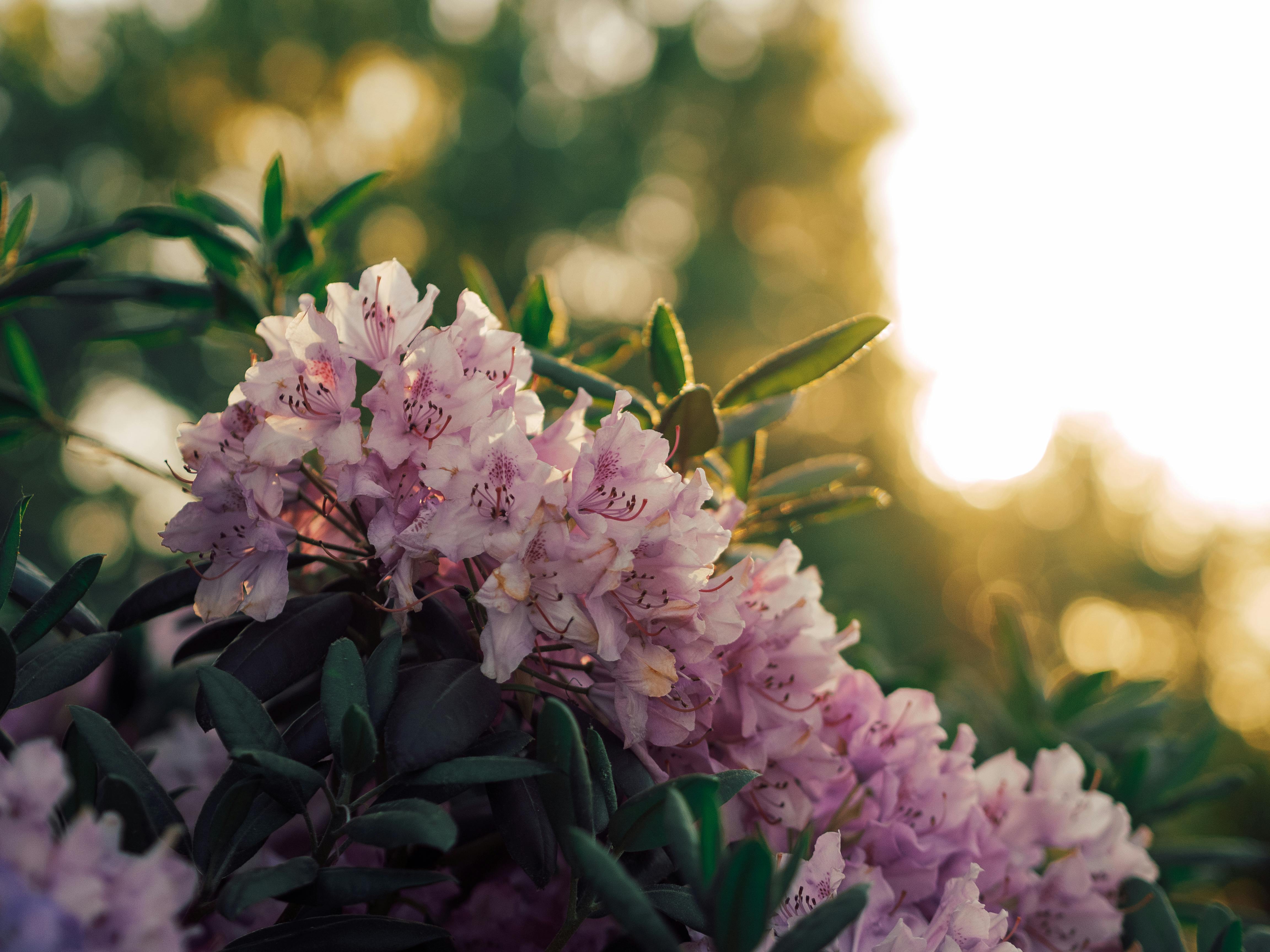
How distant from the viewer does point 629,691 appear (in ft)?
2.43

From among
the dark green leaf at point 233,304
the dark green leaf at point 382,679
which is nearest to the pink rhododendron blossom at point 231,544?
the dark green leaf at point 382,679

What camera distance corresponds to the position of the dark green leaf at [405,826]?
594 millimetres

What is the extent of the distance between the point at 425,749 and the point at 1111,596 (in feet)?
51.3

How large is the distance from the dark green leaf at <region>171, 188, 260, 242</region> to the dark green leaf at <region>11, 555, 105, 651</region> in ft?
2.00

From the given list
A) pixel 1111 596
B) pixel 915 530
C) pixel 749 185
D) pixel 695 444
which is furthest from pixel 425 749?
pixel 1111 596

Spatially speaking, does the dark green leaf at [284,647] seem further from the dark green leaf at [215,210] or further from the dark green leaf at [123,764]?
the dark green leaf at [215,210]

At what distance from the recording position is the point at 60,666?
75 centimetres

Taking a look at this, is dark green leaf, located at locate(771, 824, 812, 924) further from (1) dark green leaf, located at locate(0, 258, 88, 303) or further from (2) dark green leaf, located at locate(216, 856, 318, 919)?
(1) dark green leaf, located at locate(0, 258, 88, 303)

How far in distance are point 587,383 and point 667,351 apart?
0.11 metres

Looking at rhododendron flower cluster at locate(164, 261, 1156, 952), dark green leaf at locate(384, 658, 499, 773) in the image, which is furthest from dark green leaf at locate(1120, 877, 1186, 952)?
dark green leaf at locate(384, 658, 499, 773)

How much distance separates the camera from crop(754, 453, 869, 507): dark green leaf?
117cm

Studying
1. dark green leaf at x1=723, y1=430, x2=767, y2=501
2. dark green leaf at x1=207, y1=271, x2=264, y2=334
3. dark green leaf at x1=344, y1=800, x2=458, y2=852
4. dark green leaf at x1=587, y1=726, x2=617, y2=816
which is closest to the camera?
dark green leaf at x1=344, y1=800, x2=458, y2=852

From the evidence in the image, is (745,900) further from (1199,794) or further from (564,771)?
(1199,794)

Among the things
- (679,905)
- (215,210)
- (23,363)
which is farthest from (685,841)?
(23,363)
